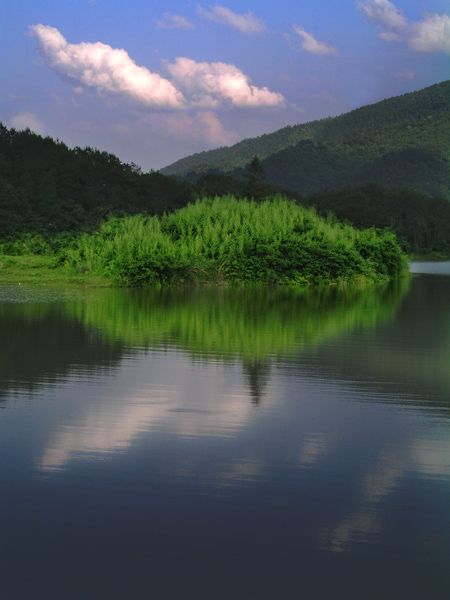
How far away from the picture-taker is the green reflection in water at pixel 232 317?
863 cm

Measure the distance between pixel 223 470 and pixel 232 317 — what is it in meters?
7.37

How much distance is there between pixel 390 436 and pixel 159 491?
5.75 ft

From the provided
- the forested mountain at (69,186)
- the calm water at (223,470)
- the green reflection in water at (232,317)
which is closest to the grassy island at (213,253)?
the green reflection in water at (232,317)

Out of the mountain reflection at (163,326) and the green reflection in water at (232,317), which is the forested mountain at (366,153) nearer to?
the green reflection in water at (232,317)

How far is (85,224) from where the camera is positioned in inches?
1718

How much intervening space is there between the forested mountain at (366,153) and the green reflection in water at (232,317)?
8058cm

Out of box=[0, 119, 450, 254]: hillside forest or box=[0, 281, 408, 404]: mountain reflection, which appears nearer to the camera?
box=[0, 281, 408, 404]: mountain reflection

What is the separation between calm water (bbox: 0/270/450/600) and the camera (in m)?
2.92

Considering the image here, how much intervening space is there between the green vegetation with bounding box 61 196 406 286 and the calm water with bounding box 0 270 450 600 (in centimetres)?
1019

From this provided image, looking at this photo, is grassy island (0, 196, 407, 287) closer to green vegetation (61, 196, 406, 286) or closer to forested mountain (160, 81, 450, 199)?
green vegetation (61, 196, 406, 286)

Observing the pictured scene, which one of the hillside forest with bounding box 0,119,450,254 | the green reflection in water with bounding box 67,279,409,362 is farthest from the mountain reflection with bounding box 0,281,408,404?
the hillside forest with bounding box 0,119,450,254

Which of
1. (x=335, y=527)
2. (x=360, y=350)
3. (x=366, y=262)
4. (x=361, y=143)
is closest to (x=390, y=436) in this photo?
(x=335, y=527)

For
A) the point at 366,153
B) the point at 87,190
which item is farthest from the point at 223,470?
the point at 366,153

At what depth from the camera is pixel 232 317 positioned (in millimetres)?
11367
